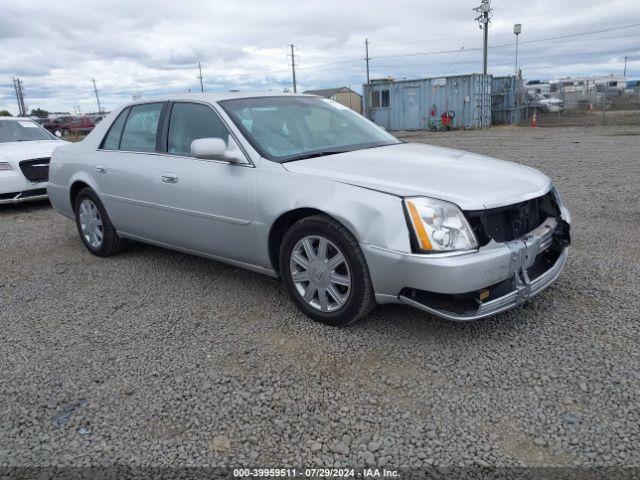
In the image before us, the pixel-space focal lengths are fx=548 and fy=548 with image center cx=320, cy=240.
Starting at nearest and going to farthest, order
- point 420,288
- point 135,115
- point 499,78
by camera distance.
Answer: point 420,288, point 135,115, point 499,78

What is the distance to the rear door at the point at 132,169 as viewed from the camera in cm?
468

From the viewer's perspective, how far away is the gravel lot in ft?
8.04

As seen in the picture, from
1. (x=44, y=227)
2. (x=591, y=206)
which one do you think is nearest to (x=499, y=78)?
(x=591, y=206)

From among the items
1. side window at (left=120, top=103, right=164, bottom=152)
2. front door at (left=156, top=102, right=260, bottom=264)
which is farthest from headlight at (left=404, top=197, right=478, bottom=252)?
side window at (left=120, top=103, right=164, bottom=152)

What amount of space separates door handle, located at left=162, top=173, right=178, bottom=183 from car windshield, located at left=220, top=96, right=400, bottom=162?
2.26 feet

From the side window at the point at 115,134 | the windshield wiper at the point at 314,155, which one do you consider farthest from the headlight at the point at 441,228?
the side window at the point at 115,134

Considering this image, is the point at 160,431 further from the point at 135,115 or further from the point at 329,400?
the point at 135,115

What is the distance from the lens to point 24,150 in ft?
27.8

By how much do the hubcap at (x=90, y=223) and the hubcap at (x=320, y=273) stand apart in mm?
2619

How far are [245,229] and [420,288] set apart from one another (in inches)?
55.5

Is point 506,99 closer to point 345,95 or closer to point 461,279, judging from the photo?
point 345,95

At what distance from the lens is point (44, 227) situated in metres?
7.25

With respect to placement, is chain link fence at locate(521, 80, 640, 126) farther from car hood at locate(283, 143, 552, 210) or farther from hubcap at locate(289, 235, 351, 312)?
hubcap at locate(289, 235, 351, 312)

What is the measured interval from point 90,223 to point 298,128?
8.32ft
